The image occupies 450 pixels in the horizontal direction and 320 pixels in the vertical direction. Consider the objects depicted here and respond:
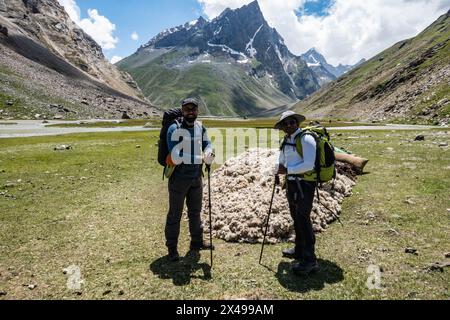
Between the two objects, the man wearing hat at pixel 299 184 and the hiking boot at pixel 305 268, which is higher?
the man wearing hat at pixel 299 184

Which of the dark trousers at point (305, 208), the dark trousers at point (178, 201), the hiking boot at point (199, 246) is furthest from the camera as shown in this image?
the hiking boot at point (199, 246)

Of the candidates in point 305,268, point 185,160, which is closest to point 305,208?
point 305,268

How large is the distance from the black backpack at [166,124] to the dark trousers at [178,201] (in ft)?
2.38

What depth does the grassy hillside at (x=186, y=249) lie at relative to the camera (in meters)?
8.67

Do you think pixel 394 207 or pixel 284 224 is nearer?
pixel 284 224

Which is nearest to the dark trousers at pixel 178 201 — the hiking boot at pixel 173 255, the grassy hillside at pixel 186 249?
the hiking boot at pixel 173 255

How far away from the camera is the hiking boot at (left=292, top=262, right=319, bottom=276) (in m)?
9.15

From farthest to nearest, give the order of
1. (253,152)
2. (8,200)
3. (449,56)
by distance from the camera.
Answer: (449,56) → (253,152) → (8,200)

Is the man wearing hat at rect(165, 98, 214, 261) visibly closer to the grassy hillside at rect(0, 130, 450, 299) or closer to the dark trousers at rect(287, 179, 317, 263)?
the grassy hillside at rect(0, 130, 450, 299)

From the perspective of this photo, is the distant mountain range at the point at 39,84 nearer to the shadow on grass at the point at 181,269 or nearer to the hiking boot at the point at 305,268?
the shadow on grass at the point at 181,269

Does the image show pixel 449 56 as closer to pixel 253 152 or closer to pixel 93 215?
pixel 253 152
